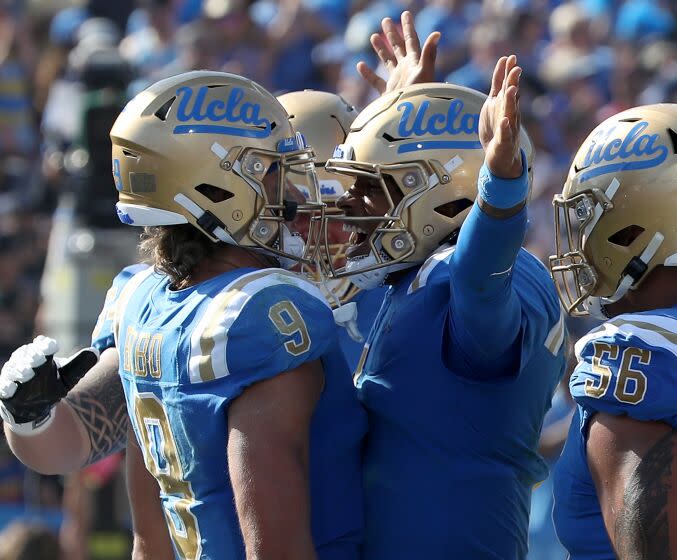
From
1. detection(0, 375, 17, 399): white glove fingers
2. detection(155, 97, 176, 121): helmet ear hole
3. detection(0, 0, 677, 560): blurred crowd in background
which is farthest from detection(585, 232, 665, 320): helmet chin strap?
detection(0, 0, 677, 560): blurred crowd in background

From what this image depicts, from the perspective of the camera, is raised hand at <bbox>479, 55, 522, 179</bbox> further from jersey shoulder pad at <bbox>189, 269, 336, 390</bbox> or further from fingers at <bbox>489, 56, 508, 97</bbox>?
jersey shoulder pad at <bbox>189, 269, 336, 390</bbox>

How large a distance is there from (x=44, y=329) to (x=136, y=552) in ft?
14.3

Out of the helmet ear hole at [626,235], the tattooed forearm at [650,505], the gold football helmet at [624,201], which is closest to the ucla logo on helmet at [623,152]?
the gold football helmet at [624,201]

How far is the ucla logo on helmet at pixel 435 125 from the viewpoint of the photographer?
3686 millimetres

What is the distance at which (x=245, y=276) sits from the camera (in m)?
3.31

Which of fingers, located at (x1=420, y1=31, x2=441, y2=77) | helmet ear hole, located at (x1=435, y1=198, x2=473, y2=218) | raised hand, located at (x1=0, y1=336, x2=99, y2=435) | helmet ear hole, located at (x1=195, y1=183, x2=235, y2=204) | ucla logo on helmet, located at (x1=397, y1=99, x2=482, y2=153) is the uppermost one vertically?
fingers, located at (x1=420, y1=31, x2=441, y2=77)

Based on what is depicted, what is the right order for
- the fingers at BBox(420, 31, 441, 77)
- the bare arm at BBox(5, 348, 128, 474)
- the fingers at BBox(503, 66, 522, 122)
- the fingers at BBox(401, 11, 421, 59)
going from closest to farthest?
the fingers at BBox(503, 66, 522, 122) < the bare arm at BBox(5, 348, 128, 474) < the fingers at BBox(420, 31, 441, 77) < the fingers at BBox(401, 11, 421, 59)

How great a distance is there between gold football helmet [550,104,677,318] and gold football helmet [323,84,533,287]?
1.10 ft

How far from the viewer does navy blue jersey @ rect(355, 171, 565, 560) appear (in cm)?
344

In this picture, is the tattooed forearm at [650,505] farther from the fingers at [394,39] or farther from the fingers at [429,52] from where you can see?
the fingers at [394,39]

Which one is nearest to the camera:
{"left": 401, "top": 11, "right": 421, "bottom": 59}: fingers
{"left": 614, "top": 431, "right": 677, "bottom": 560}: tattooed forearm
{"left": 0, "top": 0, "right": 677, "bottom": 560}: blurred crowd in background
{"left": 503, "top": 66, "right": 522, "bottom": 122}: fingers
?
{"left": 614, "top": 431, "right": 677, "bottom": 560}: tattooed forearm

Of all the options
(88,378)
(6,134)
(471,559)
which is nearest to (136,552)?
(88,378)

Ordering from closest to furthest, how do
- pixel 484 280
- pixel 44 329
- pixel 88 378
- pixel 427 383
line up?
pixel 484 280 < pixel 427 383 < pixel 88 378 < pixel 44 329

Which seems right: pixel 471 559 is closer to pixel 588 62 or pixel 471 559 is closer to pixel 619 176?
pixel 619 176
